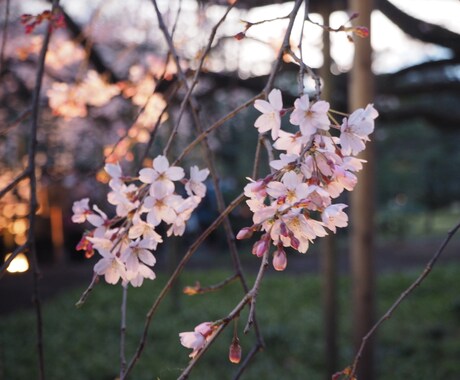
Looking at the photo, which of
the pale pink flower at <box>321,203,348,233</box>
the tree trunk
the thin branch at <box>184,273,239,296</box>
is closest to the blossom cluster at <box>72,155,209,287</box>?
the thin branch at <box>184,273,239,296</box>

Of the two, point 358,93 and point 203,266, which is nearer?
point 358,93

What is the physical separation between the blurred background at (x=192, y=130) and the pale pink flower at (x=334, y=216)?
0.43 meters

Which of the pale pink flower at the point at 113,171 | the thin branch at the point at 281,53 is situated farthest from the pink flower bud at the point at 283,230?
the pale pink flower at the point at 113,171

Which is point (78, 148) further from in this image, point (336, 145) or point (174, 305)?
point (336, 145)

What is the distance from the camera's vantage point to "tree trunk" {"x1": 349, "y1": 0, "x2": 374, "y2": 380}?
8.80 feet

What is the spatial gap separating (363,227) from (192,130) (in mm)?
4242

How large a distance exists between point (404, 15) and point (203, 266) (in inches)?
233

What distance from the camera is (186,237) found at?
981 cm

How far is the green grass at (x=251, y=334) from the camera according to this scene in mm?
3779

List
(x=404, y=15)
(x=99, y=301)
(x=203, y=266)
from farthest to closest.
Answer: (x=203, y=266) < (x=99, y=301) < (x=404, y=15)

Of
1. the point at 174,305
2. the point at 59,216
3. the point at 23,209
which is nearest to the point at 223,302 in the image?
the point at 174,305

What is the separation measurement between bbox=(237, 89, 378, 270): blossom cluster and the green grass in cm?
242

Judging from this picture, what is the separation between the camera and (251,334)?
4.54m

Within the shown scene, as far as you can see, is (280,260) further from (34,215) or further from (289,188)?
(34,215)
